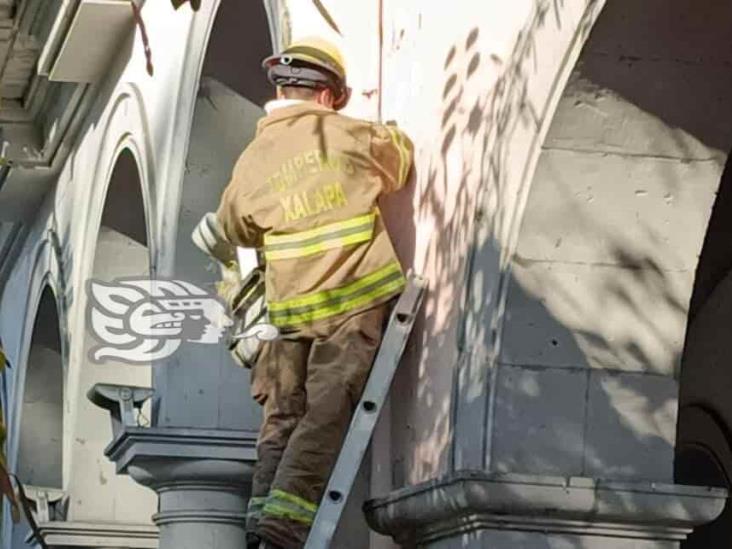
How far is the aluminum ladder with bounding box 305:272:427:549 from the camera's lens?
20.3 feet

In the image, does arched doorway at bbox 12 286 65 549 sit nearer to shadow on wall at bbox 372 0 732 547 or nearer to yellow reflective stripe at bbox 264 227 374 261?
yellow reflective stripe at bbox 264 227 374 261

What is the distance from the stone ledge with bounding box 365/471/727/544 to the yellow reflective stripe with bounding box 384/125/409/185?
1173 millimetres

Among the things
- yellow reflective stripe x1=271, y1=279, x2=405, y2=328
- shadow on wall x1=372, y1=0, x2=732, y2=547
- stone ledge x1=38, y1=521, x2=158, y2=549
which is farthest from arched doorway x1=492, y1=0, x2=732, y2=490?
stone ledge x1=38, y1=521, x2=158, y2=549

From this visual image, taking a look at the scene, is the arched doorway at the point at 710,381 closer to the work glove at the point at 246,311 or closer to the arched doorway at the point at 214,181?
the arched doorway at the point at 214,181

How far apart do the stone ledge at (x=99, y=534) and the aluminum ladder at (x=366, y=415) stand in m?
5.46

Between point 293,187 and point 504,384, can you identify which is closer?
point 504,384

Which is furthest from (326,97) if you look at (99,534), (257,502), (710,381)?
(99,534)

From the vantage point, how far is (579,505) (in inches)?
223

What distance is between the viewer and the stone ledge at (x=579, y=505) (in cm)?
566

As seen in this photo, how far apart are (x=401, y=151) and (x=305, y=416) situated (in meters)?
0.80

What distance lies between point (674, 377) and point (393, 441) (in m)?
1.04

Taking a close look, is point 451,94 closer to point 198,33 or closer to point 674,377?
point 674,377

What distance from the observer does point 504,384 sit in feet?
19.0

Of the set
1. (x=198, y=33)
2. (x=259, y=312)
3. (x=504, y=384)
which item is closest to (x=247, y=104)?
(x=198, y=33)
